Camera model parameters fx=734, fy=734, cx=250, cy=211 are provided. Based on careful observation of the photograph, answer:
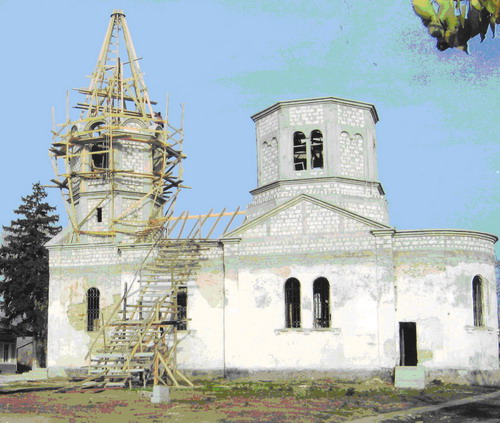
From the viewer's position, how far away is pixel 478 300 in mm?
29625

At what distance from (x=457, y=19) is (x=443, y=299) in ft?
76.8

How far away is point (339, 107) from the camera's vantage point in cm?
3269

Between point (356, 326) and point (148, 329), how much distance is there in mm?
8206

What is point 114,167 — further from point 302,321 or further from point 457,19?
point 457,19

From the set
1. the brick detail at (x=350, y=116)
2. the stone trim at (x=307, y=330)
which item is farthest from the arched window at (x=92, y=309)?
the brick detail at (x=350, y=116)

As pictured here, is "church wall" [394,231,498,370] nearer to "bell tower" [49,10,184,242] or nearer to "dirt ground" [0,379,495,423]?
"dirt ground" [0,379,495,423]

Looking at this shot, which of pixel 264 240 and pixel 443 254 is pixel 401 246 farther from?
pixel 264 240

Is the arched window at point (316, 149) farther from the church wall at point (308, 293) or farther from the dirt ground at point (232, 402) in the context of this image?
the dirt ground at point (232, 402)

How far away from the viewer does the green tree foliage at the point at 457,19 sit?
21.1 ft

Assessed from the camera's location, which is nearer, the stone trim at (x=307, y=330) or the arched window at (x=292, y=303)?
the stone trim at (x=307, y=330)

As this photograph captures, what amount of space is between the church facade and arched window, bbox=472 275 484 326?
0.16 ft

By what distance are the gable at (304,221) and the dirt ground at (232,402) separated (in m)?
6.06

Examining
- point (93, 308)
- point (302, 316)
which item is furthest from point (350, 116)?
point (93, 308)

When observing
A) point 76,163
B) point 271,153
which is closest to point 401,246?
point 271,153
